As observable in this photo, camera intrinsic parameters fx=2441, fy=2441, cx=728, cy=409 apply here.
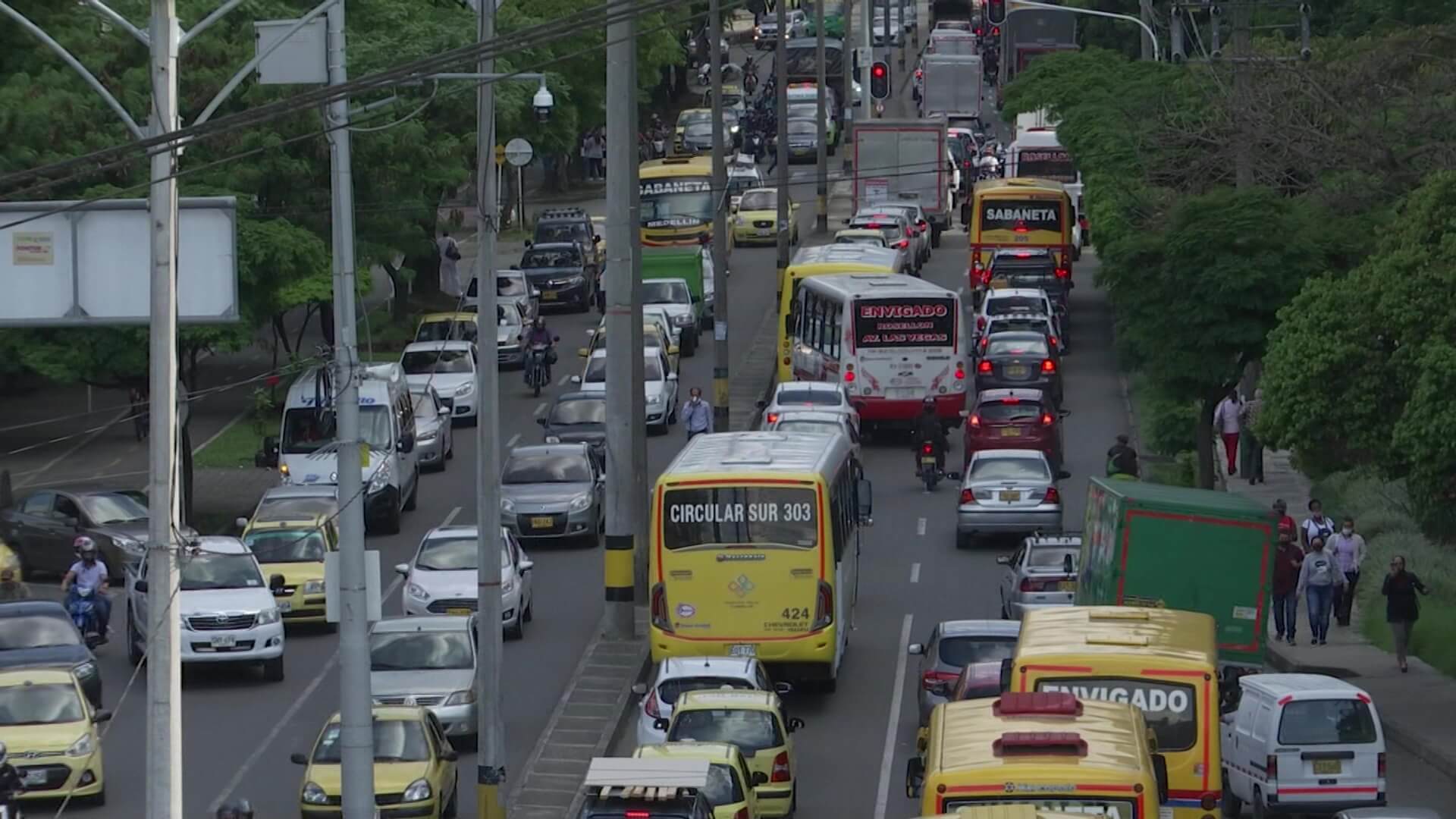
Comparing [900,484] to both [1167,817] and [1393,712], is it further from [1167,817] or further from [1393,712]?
[1167,817]

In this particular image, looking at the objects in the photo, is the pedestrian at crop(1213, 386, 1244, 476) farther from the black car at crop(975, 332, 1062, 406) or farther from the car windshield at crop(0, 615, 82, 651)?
the car windshield at crop(0, 615, 82, 651)

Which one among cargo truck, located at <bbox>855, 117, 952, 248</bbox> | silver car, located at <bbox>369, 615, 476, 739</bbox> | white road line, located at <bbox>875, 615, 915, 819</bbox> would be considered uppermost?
cargo truck, located at <bbox>855, 117, 952, 248</bbox>

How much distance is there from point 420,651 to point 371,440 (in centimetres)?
1215

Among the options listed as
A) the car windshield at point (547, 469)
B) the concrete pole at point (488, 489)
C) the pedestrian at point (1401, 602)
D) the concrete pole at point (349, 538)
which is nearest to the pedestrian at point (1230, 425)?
the car windshield at point (547, 469)

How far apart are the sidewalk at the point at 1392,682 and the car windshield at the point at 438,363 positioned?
60.9 feet

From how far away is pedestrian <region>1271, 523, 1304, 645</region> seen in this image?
31703mm

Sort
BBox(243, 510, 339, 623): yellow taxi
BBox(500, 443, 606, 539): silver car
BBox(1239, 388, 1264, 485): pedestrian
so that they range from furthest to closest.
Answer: BBox(1239, 388, 1264, 485): pedestrian → BBox(500, 443, 606, 539): silver car → BBox(243, 510, 339, 623): yellow taxi

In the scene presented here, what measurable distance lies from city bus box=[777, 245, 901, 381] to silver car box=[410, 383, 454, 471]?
26.0 feet

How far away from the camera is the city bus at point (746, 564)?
2800cm

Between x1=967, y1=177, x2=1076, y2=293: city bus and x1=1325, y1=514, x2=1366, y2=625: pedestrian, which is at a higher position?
x1=967, y1=177, x2=1076, y2=293: city bus

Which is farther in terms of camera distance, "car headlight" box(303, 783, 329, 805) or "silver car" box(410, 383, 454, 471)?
"silver car" box(410, 383, 454, 471)

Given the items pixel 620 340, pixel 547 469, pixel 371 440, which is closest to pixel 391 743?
pixel 620 340

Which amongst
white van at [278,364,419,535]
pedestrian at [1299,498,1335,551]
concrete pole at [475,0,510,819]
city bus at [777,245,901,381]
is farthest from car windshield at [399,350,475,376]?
concrete pole at [475,0,510,819]

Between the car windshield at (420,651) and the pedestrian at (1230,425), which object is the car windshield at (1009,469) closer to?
the pedestrian at (1230,425)
